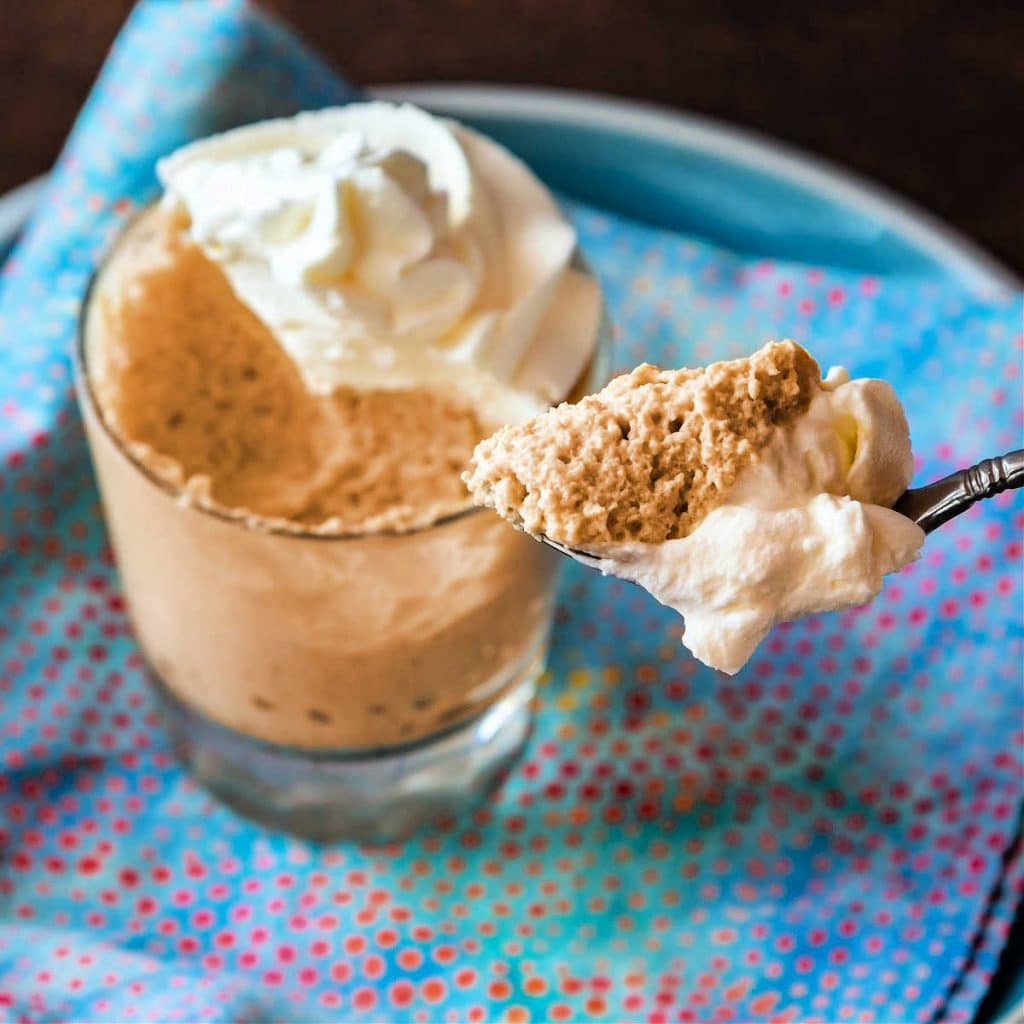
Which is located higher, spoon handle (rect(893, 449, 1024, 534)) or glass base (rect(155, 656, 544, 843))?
spoon handle (rect(893, 449, 1024, 534))

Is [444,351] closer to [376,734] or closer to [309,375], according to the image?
[309,375]

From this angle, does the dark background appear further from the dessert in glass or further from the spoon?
the spoon

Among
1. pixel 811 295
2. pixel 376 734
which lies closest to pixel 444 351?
pixel 376 734

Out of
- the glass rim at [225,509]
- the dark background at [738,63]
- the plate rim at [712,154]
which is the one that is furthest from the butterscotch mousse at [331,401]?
the dark background at [738,63]

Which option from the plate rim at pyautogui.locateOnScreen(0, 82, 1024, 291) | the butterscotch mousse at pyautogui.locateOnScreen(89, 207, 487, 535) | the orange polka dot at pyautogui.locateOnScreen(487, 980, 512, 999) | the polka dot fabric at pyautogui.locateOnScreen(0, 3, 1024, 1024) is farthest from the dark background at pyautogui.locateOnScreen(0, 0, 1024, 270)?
the orange polka dot at pyautogui.locateOnScreen(487, 980, 512, 999)

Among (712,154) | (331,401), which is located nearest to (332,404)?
(331,401)

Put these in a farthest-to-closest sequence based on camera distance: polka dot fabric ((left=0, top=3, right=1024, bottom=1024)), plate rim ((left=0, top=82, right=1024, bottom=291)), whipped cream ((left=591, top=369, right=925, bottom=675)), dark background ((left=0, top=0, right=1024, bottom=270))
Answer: dark background ((left=0, top=0, right=1024, bottom=270)) < plate rim ((left=0, top=82, right=1024, bottom=291)) < polka dot fabric ((left=0, top=3, right=1024, bottom=1024)) < whipped cream ((left=591, top=369, right=925, bottom=675))
